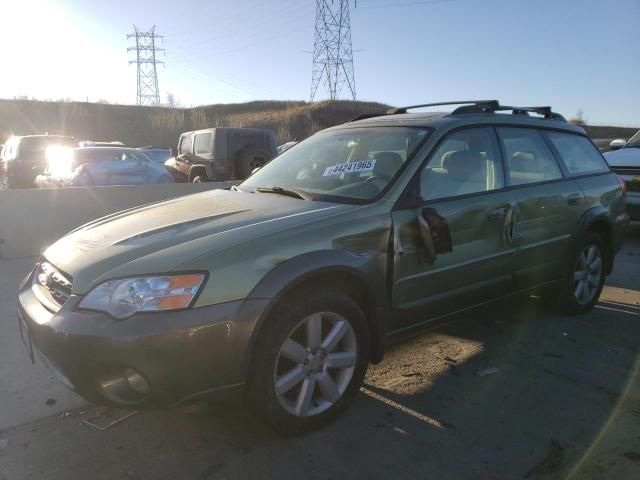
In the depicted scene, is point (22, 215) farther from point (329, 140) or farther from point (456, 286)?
point (456, 286)

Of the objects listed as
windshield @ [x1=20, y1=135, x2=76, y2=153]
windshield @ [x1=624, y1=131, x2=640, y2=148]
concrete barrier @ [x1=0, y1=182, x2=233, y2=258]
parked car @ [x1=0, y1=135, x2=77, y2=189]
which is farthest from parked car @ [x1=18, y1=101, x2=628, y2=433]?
windshield @ [x1=20, y1=135, x2=76, y2=153]

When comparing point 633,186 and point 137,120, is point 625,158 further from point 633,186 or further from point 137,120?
point 137,120

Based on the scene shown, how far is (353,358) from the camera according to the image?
114 inches

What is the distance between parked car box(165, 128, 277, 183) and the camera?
1307cm

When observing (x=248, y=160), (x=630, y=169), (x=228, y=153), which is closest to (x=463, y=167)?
(x=630, y=169)

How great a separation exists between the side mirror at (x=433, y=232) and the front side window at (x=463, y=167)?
0.16 metres

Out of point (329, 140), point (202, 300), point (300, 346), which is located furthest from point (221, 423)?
point (329, 140)

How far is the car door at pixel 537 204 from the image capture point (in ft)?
12.4

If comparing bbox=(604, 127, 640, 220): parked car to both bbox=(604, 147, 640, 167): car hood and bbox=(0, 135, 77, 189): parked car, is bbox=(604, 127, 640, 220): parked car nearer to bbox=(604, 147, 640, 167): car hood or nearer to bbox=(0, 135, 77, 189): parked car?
bbox=(604, 147, 640, 167): car hood

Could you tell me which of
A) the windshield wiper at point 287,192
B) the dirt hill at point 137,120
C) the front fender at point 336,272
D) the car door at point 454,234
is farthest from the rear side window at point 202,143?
the dirt hill at point 137,120

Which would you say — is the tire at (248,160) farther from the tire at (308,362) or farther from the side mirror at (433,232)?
the tire at (308,362)

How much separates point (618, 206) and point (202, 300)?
4.21m

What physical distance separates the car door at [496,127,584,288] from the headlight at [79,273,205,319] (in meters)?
2.41

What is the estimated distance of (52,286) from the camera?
2.72 metres
